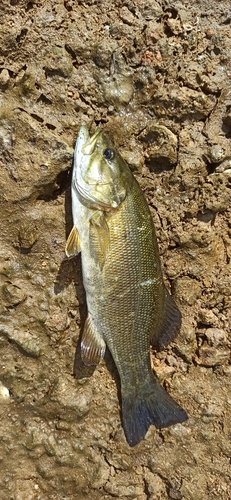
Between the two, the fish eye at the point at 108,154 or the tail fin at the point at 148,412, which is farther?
the tail fin at the point at 148,412

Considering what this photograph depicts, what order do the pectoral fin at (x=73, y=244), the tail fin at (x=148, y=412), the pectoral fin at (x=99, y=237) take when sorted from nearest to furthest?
the pectoral fin at (x=99, y=237), the pectoral fin at (x=73, y=244), the tail fin at (x=148, y=412)

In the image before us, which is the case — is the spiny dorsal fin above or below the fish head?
below

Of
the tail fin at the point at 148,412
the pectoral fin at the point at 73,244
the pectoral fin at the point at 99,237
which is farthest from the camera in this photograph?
the tail fin at the point at 148,412

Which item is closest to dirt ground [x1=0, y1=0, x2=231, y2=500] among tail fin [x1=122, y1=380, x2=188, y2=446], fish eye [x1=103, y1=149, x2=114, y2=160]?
tail fin [x1=122, y1=380, x2=188, y2=446]

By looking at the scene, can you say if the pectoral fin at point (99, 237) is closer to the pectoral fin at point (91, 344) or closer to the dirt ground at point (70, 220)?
the dirt ground at point (70, 220)

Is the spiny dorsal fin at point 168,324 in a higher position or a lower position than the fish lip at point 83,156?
lower

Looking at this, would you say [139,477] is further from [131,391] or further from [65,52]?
[65,52]

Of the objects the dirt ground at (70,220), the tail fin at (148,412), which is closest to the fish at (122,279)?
the tail fin at (148,412)

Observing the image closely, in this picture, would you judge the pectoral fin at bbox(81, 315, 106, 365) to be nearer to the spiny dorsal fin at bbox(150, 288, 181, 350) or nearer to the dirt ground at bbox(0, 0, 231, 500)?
the dirt ground at bbox(0, 0, 231, 500)
